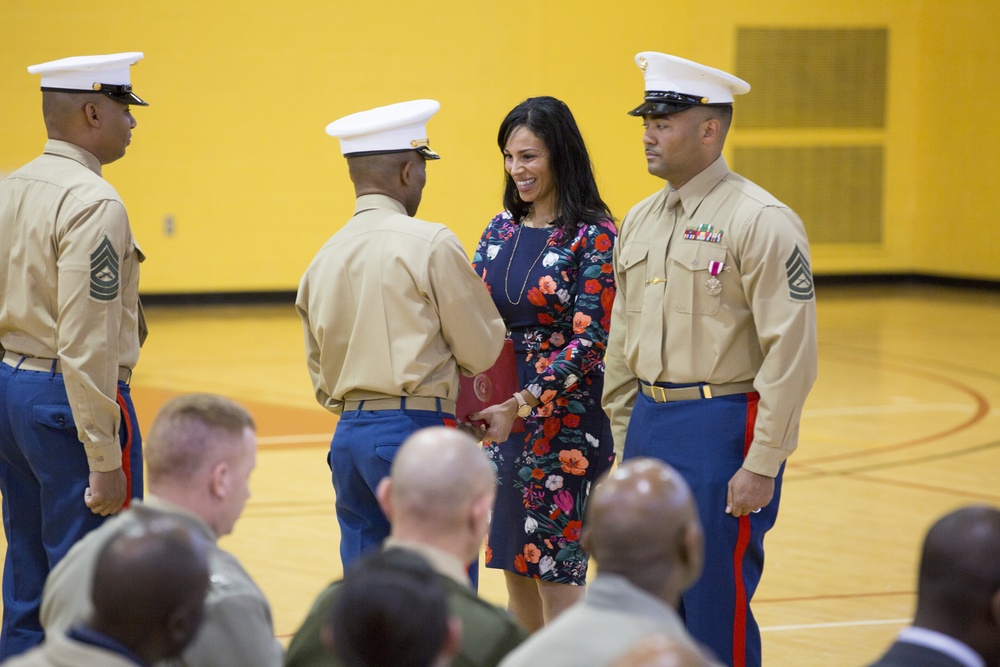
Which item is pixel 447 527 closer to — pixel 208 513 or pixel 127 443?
pixel 208 513

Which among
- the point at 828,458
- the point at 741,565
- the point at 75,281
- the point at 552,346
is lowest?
the point at 828,458

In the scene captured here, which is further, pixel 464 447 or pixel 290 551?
pixel 290 551

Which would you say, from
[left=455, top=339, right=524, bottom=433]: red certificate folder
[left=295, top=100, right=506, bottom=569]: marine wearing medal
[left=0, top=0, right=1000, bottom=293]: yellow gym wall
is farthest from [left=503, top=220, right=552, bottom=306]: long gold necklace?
[left=0, top=0, right=1000, bottom=293]: yellow gym wall

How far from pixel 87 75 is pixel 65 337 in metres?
0.71

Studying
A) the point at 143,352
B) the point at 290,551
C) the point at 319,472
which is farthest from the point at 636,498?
the point at 143,352

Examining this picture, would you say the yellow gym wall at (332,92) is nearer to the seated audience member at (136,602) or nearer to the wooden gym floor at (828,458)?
the wooden gym floor at (828,458)

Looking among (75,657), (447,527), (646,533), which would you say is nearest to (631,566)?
(646,533)

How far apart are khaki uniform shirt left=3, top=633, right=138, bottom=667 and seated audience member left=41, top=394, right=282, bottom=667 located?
258 mm

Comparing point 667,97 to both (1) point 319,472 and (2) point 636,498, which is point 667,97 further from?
(1) point 319,472

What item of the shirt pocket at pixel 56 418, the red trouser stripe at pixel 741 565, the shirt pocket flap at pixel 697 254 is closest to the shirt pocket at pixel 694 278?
the shirt pocket flap at pixel 697 254

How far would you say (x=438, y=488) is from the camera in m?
2.10

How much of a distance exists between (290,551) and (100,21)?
25.9 feet

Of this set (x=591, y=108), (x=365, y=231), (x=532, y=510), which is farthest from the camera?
(x=591, y=108)

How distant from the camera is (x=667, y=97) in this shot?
10.9ft
